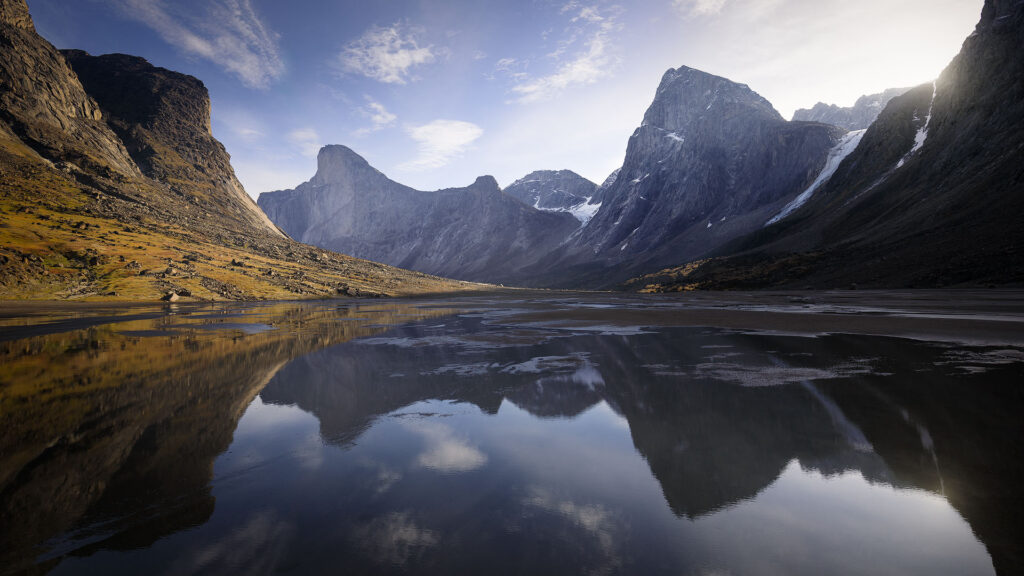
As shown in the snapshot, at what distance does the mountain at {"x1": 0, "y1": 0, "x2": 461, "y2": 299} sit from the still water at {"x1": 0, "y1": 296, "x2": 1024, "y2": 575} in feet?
193

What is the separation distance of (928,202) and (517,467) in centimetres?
11422

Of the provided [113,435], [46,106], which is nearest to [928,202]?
[113,435]

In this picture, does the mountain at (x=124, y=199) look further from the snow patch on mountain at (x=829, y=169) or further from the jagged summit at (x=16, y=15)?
the snow patch on mountain at (x=829, y=169)

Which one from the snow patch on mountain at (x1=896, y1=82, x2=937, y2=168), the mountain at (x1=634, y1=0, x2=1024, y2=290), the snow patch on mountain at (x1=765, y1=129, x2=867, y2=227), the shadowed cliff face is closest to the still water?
the shadowed cliff face

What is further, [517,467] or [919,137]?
[919,137]

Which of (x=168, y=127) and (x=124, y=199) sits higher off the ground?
(x=168, y=127)

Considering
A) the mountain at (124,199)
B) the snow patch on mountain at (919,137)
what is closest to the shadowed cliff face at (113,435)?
the mountain at (124,199)

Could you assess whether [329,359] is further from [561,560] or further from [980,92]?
[980,92]

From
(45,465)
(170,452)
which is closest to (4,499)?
(45,465)

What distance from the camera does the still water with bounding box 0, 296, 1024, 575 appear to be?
193 inches

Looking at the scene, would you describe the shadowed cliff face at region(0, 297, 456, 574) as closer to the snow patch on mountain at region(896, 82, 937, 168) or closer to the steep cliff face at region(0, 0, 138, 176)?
the steep cliff face at region(0, 0, 138, 176)

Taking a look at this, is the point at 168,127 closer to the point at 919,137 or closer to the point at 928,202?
the point at 928,202

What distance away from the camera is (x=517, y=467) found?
25.0ft

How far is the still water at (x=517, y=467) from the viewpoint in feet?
16.0
